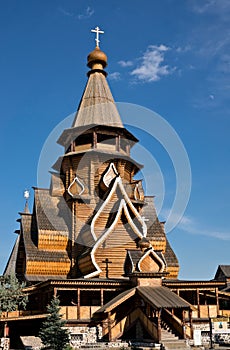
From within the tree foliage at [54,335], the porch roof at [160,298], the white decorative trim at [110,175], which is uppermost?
the white decorative trim at [110,175]

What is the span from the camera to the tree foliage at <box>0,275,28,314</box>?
878 inches

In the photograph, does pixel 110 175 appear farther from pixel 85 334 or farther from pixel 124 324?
pixel 85 334

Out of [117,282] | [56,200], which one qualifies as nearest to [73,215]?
[56,200]

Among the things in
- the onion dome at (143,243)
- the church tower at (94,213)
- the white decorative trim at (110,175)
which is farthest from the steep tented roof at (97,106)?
the onion dome at (143,243)

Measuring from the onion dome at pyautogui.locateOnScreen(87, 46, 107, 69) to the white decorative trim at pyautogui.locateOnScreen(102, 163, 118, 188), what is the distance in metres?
8.68

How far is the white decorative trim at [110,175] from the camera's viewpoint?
1122 inches

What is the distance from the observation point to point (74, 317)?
21.7 metres

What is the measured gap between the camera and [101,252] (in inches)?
1005

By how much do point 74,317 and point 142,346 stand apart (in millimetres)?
3986

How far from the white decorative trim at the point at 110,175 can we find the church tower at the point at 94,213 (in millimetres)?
61

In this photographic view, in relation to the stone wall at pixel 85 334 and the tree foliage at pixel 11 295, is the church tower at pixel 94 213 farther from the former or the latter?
the stone wall at pixel 85 334

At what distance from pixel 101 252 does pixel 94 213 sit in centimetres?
314

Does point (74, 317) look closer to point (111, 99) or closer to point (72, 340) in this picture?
point (72, 340)

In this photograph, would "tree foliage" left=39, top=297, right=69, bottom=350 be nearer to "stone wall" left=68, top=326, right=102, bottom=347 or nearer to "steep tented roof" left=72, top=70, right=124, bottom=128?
"stone wall" left=68, top=326, right=102, bottom=347
